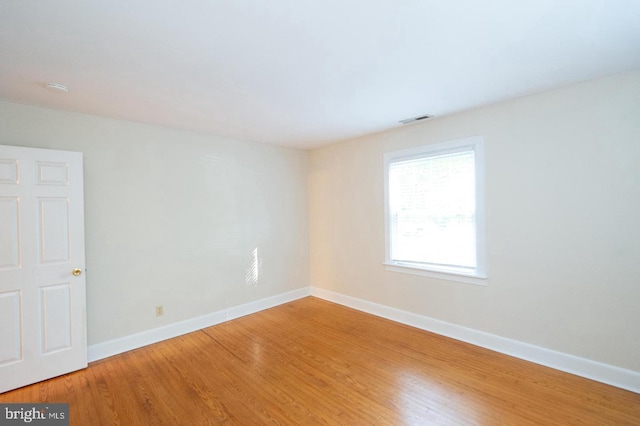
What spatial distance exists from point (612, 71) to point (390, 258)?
113 inches

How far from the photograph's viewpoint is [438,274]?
3.56 meters

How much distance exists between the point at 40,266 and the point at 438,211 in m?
4.19

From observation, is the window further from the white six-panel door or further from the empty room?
the white six-panel door

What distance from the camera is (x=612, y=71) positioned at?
240cm

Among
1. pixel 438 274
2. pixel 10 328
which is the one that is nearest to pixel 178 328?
pixel 10 328

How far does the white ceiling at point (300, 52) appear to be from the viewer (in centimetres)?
157

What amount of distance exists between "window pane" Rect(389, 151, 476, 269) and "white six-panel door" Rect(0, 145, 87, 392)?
12.0 feet

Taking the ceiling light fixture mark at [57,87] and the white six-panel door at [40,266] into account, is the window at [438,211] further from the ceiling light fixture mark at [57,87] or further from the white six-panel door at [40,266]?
the white six-panel door at [40,266]

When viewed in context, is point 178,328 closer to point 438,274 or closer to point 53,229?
point 53,229

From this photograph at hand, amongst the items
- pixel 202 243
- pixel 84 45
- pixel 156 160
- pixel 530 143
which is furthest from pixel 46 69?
pixel 530 143

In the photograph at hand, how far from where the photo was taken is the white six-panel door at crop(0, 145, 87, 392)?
2564 mm

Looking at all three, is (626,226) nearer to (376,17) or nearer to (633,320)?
(633,320)

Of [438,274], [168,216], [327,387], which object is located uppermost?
[168,216]

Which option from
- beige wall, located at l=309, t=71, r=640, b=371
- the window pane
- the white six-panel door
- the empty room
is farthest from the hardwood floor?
the window pane
